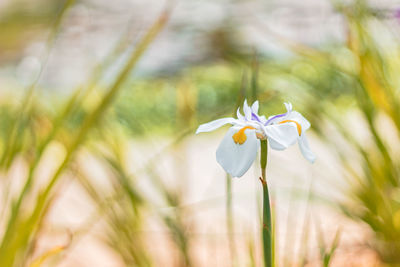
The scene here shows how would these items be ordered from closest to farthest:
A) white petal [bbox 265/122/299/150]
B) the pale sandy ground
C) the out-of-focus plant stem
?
white petal [bbox 265/122/299/150] → the out-of-focus plant stem → the pale sandy ground

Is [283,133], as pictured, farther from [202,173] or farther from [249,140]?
[202,173]

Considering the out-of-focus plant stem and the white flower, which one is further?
the out-of-focus plant stem

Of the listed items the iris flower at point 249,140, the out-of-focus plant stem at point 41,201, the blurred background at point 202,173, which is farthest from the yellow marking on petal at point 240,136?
the out-of-focus plant stem at point 41,201

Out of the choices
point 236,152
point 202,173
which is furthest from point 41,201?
point 202,173

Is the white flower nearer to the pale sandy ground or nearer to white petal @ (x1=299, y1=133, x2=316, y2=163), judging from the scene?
white petal @ (x1=299, y1=133, x2=316, y2=163)

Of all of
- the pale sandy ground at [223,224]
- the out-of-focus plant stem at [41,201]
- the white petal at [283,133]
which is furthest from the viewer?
the pale sandy ground at [223,224]

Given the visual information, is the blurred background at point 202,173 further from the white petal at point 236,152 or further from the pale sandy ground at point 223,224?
the white petal at point 236,152

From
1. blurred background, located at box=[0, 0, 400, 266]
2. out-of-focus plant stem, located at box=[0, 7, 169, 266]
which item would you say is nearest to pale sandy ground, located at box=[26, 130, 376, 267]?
blurred background, located at box=[0, 0, 400, 266]
